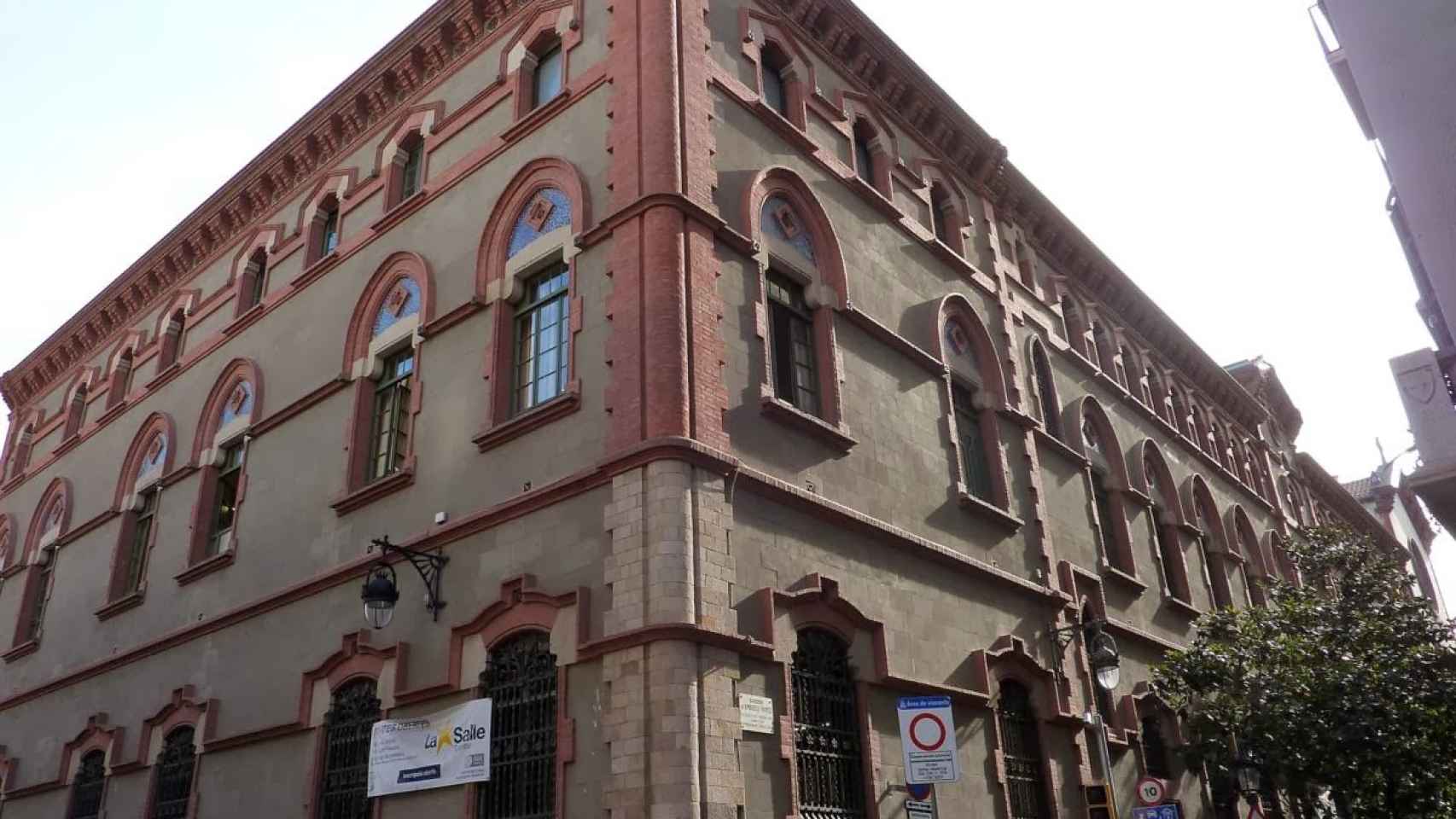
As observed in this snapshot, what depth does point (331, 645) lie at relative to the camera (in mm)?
13789

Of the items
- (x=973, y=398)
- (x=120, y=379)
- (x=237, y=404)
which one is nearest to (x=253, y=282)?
(x=237, y=404)

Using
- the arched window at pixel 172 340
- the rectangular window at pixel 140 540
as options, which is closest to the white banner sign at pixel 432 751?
the rectangular window at pixel 140 540

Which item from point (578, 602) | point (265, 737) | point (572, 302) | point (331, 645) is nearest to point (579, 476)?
point (578, 602)

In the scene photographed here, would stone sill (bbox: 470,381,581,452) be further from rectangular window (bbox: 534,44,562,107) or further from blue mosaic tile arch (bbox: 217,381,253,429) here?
blue mosaic tile arch (bbox: 217,381,253,429)

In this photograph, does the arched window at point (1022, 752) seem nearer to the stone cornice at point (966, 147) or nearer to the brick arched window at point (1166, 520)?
the brick arched window at point (1166, 520)

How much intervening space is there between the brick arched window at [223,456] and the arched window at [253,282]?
1350 millimetres

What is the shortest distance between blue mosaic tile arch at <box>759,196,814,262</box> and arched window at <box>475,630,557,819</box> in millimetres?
6032

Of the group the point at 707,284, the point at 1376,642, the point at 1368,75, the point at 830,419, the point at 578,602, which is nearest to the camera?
the point at 578,602

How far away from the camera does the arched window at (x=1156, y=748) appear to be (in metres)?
18.8

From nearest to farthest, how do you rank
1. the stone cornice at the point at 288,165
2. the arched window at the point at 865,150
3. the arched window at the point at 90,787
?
the stone cornice at the point at 288,165 → the arched window at the point at 865,150 → the arched window at the point at 90,787

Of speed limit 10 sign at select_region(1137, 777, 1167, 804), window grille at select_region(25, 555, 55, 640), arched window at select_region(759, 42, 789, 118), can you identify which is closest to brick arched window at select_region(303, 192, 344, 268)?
arched window at select_region(759, 42, 789, 118)

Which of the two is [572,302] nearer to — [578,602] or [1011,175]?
[578,602]

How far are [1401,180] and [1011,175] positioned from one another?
7.57 meters

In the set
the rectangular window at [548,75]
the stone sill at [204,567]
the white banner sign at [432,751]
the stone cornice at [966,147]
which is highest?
the stone cornice at [966,147]
